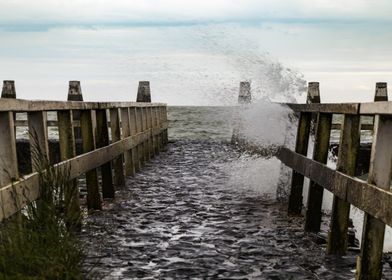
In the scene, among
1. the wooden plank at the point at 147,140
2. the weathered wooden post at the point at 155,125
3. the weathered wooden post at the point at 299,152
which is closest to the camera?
the weathered wooden post at the point at 299,152

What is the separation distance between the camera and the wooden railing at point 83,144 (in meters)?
4.95

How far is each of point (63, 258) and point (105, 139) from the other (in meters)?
5.84

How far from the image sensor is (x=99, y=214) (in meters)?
8.35

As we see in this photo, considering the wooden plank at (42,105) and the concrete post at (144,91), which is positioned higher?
the wooden plank at (42,105)

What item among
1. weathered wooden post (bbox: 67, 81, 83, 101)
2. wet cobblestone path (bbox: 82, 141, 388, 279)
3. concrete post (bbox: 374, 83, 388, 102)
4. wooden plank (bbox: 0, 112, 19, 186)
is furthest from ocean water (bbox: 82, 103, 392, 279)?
concrete post (bbox: 374, 83, 388, 102)

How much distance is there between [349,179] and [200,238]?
1934 mm

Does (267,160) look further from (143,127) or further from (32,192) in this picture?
(32,192)

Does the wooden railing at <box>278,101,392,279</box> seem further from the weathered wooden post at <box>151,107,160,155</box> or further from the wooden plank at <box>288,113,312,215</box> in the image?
the weathered wooden post at <box>151,107,160,155</box>

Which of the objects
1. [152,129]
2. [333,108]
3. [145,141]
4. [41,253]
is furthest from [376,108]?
[152,129]

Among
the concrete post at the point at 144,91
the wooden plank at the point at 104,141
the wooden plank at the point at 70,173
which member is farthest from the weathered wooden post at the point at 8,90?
the wooden plank at the point at 104,141

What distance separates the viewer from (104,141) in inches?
376

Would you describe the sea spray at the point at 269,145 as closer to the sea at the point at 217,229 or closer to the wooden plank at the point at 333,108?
the sea at the point at 217,229

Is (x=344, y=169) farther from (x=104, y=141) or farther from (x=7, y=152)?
(x=104, y=141)

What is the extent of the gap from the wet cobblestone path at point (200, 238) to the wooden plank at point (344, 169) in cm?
16
